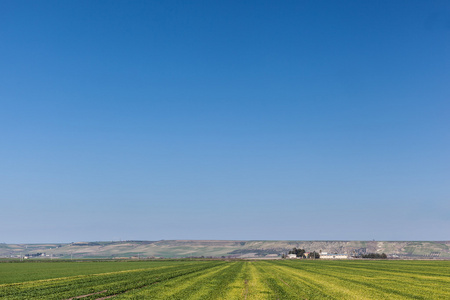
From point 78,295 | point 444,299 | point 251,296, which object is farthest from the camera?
point 78,295

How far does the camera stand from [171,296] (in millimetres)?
38094

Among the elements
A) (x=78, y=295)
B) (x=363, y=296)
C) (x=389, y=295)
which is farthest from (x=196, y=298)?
(x=389, y=295)

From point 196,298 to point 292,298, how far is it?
9.21m

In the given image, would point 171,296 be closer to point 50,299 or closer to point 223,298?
point 223,298

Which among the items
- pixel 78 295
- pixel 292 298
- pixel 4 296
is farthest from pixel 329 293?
pixel 4 296

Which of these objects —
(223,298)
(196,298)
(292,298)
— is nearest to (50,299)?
(196,298)

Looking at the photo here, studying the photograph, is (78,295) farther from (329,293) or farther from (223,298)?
(329,293)

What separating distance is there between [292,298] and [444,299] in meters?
14.2

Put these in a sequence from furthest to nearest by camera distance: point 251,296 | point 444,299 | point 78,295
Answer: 1. point 78,295
2. point 251,296
3. point 444,299

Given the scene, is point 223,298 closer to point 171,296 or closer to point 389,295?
point 171,296

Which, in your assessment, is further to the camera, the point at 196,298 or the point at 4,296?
the point at 4,296

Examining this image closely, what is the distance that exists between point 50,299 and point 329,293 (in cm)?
2842

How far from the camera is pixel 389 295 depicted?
3828cm

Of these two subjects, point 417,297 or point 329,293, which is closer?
point 417,297
